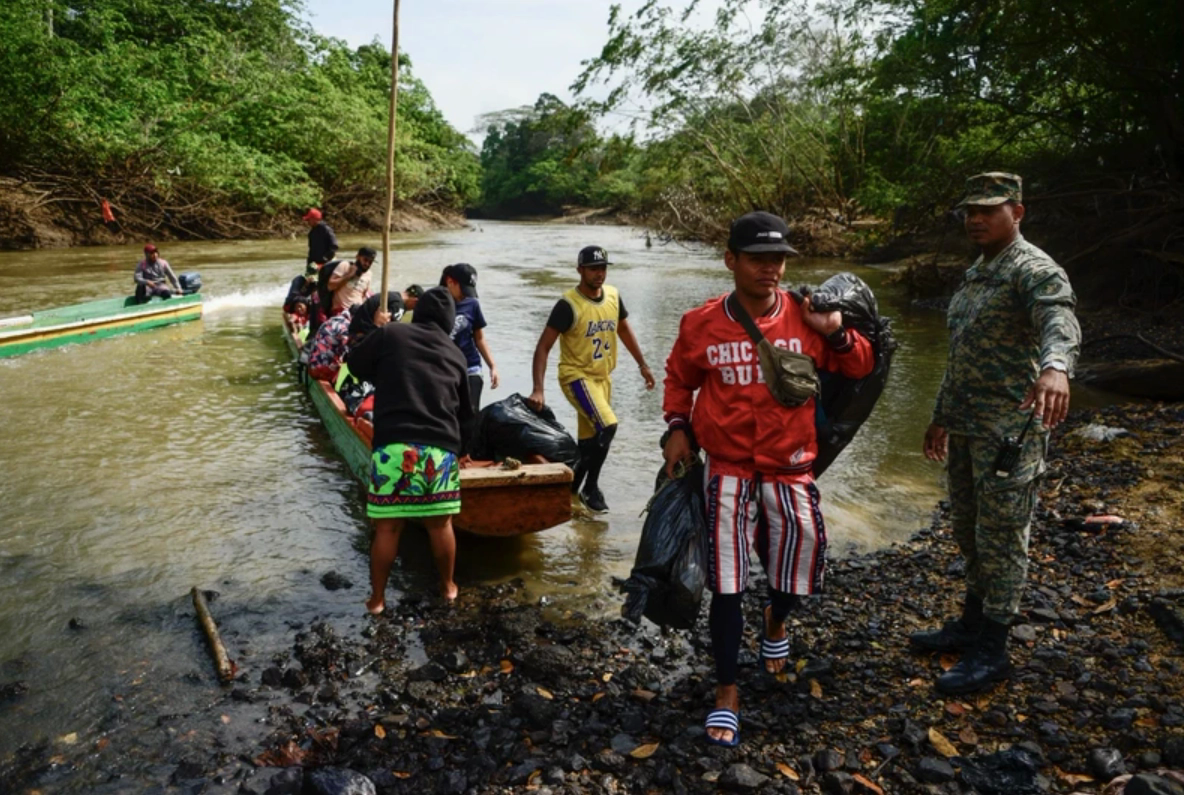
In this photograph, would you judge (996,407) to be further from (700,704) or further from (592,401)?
(592,401)

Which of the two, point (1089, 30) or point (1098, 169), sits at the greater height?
point (1089, 30)

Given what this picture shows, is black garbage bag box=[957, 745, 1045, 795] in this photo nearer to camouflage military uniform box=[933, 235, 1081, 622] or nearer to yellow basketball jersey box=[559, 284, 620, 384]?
camouflage military uniform box=[933, 235, 1081, 622]

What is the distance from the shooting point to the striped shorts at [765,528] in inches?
129

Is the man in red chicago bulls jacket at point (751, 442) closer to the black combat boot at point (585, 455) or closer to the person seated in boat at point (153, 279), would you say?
the black combat boot at point (585, 455)

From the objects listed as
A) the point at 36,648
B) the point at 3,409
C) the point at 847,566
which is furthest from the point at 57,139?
the point at 847,566

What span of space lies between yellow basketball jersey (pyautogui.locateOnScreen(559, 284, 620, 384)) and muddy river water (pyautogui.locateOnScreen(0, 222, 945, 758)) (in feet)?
3.65

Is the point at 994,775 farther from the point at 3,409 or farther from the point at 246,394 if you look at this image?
the point at 3,409

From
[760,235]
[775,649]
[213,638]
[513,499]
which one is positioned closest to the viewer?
[760,235]

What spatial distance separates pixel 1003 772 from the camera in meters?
3.03

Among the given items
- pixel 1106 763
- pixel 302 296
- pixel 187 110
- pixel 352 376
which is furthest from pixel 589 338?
pixel 187 110

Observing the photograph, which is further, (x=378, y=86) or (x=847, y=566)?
(x=378, y=86)

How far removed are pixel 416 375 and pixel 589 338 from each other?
1669mm

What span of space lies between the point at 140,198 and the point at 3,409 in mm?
22261

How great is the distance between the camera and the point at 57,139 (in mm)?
25094
